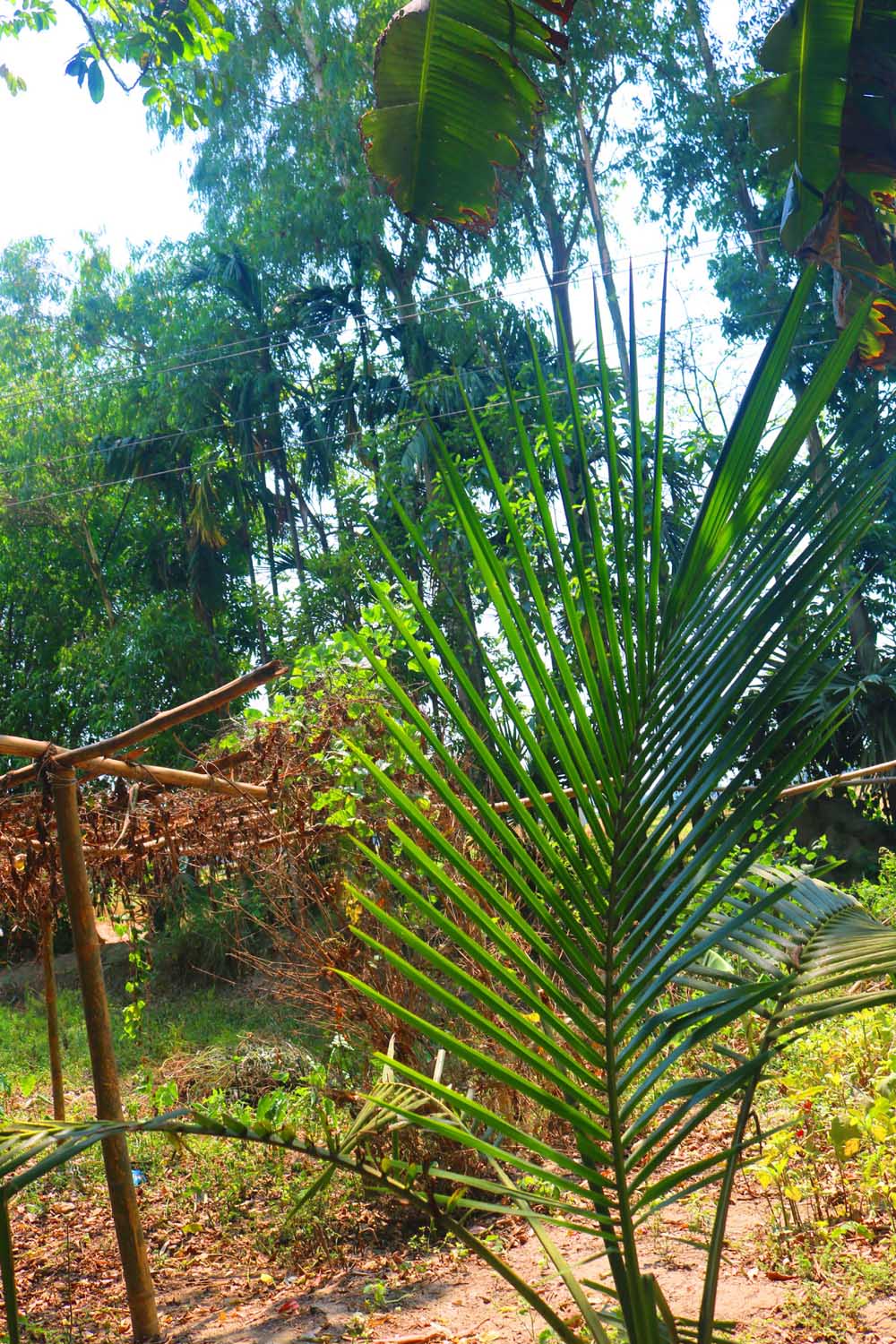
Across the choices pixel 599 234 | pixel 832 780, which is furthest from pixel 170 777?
pixel 599 234

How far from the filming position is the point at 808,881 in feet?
5.72

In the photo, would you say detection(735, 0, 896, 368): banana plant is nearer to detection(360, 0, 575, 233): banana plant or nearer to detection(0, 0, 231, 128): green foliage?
detection(360, 0, 575, 233): banana plant

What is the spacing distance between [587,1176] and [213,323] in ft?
48.1

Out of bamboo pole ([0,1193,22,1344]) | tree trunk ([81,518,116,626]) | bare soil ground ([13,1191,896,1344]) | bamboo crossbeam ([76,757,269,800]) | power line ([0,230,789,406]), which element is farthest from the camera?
tree trunk ([81,518,116,626])

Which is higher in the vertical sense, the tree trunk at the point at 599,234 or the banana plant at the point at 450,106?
the tree trunk at the point at 599,234

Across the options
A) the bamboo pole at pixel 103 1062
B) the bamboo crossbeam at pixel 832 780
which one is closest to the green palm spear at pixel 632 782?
the bamboo crossbeam at pixel 832 780

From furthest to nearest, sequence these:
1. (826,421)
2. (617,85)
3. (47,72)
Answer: (617,85), (826,421), (47,72)

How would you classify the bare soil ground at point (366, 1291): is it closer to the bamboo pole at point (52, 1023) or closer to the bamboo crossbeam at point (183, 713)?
the bamboo pole at point (52, 1023)

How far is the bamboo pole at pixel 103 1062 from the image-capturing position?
320 centimetres

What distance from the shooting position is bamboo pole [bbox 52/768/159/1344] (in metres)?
3.20

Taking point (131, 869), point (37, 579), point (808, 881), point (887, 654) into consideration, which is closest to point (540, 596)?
point (808, 881)

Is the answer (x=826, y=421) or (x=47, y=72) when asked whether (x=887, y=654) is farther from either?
(x=47, y=72)

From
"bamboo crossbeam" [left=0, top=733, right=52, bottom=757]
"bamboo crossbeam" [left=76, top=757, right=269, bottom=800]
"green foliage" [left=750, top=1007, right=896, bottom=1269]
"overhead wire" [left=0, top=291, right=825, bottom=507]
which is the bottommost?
"green foliage" [left=750, top=1007, right=896, bottom=1269]

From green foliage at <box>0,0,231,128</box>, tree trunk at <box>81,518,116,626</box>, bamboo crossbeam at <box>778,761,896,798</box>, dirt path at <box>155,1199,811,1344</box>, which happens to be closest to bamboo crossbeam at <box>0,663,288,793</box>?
bamboo crossbeam at <box>778,761,896,798</box>
